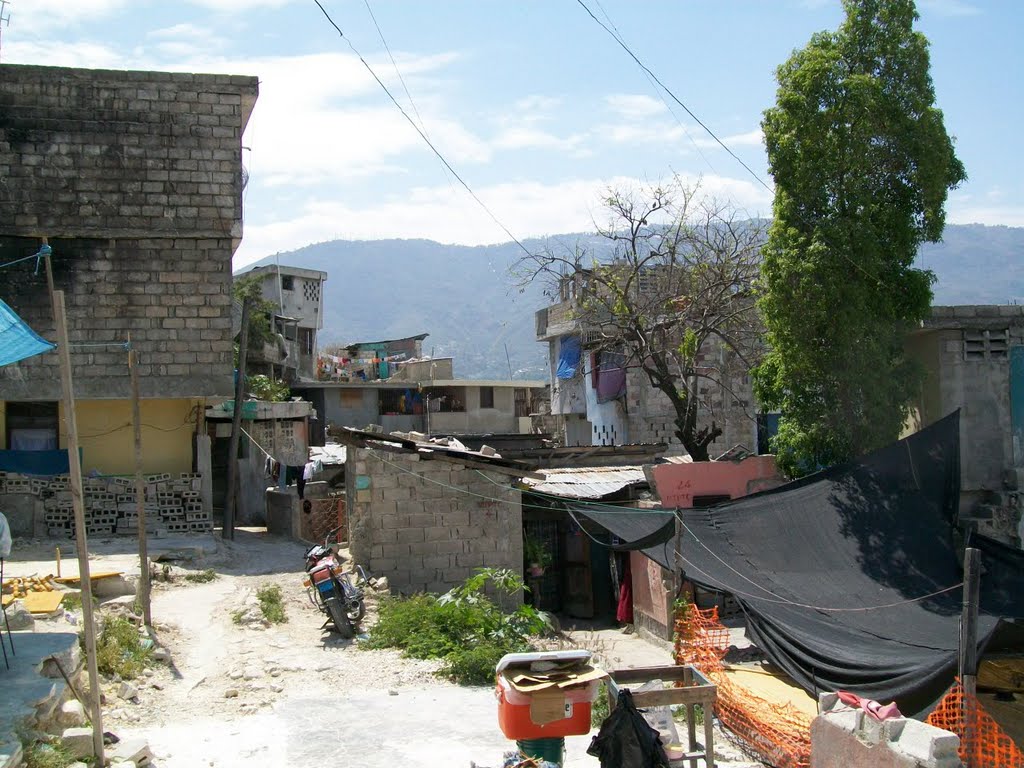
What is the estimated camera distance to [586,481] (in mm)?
16125

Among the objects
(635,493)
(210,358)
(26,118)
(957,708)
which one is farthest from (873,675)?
(26,118)

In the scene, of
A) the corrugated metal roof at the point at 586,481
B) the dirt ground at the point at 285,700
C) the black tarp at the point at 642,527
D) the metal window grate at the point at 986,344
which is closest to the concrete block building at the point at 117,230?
the dirt ground at the point at 285,700

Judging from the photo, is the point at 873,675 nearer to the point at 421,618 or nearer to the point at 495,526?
the point at 421,618

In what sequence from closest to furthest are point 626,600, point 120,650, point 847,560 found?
point 120,650 → point 847,560 → point 626,600

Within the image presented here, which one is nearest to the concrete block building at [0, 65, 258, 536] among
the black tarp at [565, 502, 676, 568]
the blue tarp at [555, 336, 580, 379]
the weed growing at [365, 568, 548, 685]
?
the weed growing at [365, 568, 548, 685]

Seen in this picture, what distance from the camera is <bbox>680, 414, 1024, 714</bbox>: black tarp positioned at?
9586 mm

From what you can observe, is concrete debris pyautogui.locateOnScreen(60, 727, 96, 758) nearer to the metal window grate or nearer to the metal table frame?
the metal table frame

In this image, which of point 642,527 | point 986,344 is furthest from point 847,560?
point 986,344

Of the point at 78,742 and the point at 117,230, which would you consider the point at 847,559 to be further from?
the point at 117,230

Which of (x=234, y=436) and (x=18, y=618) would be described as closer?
(x=18, y=618)

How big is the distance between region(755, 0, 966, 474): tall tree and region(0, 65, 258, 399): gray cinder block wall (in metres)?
9.51

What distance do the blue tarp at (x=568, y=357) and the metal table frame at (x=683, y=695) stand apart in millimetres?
22622

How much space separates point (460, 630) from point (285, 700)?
2.43 metres

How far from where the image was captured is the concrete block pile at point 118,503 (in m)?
16.2
